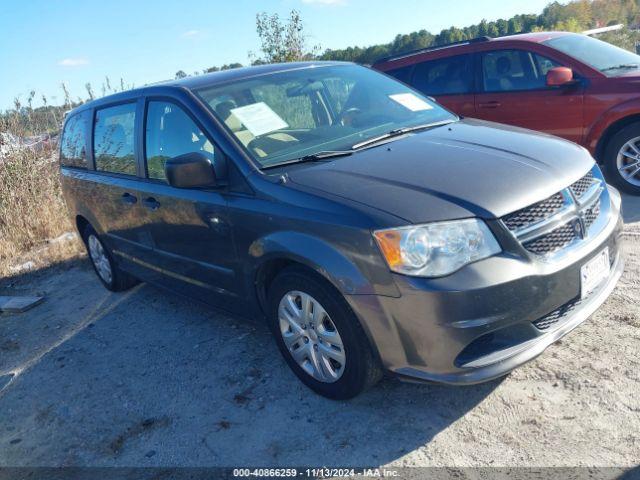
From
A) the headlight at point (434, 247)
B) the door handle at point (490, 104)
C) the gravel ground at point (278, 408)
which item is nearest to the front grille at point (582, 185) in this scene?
the headlight at point (434, 247)

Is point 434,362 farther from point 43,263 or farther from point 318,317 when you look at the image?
point 43,263

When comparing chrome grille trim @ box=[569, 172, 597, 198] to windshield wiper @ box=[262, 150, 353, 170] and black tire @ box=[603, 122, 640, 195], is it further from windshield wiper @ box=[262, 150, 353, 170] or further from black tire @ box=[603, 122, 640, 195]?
black tire @ box=[603, 122, 640, 195]

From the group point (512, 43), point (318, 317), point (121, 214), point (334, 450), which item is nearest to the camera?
point (334, 450)

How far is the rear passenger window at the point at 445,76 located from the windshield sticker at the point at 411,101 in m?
2.91

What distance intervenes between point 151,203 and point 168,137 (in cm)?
50

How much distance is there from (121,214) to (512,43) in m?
4.76

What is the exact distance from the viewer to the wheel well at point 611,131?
5.81 meters

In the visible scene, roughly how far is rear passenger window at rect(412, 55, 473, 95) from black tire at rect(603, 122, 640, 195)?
1764mm

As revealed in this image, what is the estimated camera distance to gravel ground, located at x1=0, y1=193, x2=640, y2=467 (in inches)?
105

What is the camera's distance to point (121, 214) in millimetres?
4594

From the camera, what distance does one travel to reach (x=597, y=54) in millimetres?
6320

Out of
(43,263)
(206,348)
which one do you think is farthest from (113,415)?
(43,263)

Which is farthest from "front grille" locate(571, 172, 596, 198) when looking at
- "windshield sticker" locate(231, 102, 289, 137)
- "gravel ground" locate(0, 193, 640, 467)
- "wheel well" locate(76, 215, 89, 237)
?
"wheel well" locate(76, 215, 89, 237)

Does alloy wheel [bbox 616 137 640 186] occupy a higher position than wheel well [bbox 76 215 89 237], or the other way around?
wheel well [bbox 76 215 89 237]
